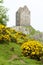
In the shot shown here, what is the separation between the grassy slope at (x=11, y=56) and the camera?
36.3 m

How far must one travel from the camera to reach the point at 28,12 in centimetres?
9006

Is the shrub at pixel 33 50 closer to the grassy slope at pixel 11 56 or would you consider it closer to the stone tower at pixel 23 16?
the grassy slope at pixel 11 56

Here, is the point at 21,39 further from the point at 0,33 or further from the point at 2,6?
the point at 2,6

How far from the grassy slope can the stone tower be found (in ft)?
137

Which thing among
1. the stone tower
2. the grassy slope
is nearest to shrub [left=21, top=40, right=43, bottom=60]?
the grassy slope

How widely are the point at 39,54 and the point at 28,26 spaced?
4794cm

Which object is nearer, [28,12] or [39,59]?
[39,59]

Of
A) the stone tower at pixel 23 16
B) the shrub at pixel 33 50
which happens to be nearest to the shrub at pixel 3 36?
the shrub at pixel 33 50

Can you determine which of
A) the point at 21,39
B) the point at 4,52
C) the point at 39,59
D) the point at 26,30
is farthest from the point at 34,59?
the point at 26,30

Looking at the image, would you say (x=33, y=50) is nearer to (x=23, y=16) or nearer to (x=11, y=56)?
(x=11, y=56)

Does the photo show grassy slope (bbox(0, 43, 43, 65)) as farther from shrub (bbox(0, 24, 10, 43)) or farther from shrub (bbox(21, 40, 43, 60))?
shrub (bbox(0, 24, 10, 43))

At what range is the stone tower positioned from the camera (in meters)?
88.4

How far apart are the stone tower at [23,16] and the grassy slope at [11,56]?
1648 inches

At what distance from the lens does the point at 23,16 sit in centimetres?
8956
